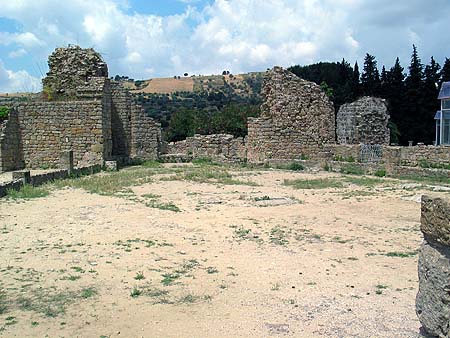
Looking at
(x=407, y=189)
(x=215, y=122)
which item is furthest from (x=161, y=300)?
(x=215, y=122)

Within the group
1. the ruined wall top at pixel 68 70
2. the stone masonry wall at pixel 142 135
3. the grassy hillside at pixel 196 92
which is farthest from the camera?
the grassy hillside at pixel 196 92

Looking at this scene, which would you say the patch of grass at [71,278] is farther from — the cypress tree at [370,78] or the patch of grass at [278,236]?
the cypress tree at [370,78]

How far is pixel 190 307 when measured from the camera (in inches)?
181

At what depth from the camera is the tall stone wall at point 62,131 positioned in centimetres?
1861

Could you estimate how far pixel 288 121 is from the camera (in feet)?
76.0

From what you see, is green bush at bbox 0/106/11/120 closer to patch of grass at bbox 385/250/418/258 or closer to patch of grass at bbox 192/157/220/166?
patch of grass at bbox 192/157/220/166

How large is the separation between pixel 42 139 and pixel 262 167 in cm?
889

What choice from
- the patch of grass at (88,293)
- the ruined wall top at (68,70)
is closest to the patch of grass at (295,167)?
the ruined wall top at (68,70)

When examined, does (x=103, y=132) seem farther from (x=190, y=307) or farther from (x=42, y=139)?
(x=190, y=307)

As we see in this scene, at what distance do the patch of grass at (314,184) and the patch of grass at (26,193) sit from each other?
6.60 metres

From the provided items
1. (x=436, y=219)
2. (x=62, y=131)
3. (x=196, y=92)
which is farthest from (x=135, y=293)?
(x=196, y=92)

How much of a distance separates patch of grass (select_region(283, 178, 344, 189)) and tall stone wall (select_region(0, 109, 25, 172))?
10463 mm

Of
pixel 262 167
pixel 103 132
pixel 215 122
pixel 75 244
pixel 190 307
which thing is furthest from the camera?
pixel 215 122

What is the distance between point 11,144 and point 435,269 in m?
18.2
